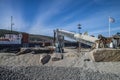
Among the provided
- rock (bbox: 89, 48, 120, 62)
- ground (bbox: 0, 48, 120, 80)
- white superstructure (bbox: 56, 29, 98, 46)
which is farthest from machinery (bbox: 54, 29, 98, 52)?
rock (bbox: 89, 48, 120, 62)

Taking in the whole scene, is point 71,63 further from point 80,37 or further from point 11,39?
point 11,39

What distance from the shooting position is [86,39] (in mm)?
29156

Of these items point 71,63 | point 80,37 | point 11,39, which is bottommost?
point 71,63

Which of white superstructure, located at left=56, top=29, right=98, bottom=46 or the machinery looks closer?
the machinery

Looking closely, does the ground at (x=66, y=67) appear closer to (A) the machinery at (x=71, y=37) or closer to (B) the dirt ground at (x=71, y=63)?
(B) the dirt ground at (x=71, y=63)

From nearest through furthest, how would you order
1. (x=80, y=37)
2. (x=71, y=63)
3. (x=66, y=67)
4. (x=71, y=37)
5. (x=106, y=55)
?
(x=66, y=67), (x=106, y=55), (x=71, y=63), (x=80, y=37), (x=71, y=37)

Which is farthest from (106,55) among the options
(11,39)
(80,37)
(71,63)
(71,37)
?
(11,39)

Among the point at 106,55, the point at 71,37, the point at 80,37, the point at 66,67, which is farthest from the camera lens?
the point at 71,37

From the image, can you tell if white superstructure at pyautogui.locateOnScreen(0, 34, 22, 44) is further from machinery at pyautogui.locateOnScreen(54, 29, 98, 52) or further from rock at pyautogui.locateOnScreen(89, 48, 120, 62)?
rock at pyautogui.locateOnScreen(89, 48, 120, 62)

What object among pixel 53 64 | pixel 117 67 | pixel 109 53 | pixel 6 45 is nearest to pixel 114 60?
pixel 109 53

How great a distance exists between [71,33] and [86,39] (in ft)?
10.4

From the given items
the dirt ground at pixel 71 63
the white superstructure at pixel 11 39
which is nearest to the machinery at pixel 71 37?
the dirt ground at pixel 71 63

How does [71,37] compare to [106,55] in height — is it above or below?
above

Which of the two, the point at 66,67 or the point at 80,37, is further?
the point at 80,37
